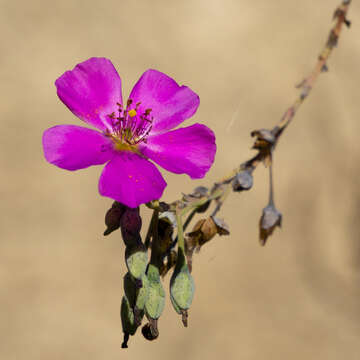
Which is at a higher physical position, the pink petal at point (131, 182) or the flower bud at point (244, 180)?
the flower bud at point (244, 180)

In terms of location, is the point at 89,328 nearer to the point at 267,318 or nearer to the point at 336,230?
the point at 267,318

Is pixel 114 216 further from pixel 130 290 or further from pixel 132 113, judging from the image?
pixel 132 113

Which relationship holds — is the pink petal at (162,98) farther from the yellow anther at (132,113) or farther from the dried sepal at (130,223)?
the dried sepal at (130,223)

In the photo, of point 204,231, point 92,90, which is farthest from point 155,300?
point 92,90

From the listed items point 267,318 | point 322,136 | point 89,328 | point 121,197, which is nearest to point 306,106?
point 322,136

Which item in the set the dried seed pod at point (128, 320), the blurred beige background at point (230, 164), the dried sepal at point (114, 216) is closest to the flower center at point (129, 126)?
the dried sepal at point (114, 216)

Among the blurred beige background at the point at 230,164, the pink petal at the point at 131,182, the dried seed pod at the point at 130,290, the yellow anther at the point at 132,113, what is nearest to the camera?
the pink petal at the point at 131,182

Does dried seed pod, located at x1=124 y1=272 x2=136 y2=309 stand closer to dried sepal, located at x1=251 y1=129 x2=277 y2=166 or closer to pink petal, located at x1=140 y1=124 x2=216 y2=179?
pink petal, located at x1=140 y1=124 x2=216 y2=179

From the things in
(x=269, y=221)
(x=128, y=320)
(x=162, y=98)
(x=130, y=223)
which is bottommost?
(x=128, y=320)

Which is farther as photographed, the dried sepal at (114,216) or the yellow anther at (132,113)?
the yellow anther at (132,113)
